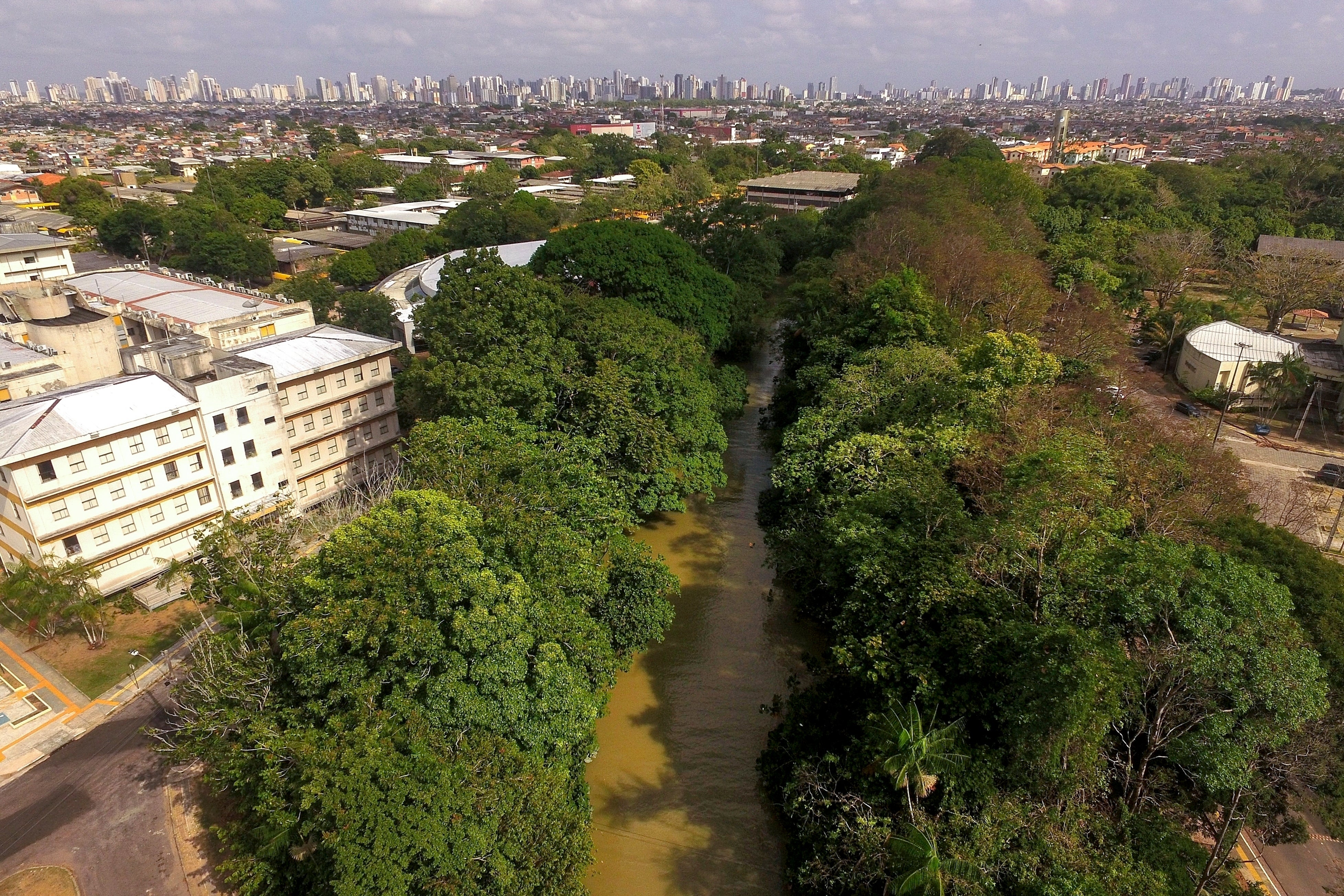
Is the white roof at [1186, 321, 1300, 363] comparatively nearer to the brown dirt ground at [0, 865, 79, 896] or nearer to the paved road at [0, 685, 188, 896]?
the paved road at [0, 685, 188, 896]

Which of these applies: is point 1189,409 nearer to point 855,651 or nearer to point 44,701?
point 855,651

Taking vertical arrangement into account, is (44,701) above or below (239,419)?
below

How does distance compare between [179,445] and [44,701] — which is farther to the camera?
[179,445]

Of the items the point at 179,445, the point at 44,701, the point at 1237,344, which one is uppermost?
the point at 1237,344

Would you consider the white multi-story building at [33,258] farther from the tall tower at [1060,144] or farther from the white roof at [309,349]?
the tall tower at [1060,144]

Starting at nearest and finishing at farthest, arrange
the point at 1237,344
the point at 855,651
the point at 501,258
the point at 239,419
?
the point at 855,651 < the point at 239,419 < the point at 1237,344 < the point at 501,258

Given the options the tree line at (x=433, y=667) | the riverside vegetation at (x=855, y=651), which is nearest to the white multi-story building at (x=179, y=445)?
the tree line at (x=433, y=667)

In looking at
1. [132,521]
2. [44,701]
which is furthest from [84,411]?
[44,701]
